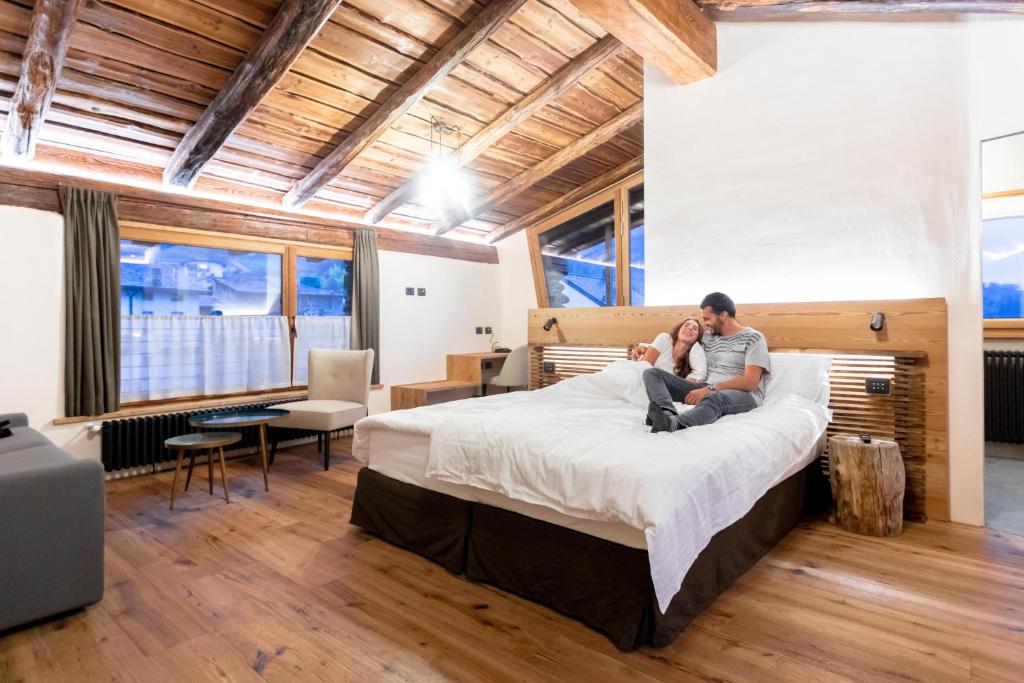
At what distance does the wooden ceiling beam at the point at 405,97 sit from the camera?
340cm

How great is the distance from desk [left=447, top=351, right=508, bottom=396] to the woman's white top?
94.6 inches

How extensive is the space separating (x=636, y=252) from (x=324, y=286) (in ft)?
10.7

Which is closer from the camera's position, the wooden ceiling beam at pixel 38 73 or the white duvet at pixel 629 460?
the white duvet at pixel 629 460

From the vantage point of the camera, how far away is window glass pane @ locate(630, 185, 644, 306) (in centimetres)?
582

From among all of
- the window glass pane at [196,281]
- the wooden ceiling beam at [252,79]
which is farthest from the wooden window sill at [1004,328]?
the window glass pane at [196,281]

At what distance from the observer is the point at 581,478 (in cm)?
189

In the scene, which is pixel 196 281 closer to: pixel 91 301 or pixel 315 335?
pixel 91 301

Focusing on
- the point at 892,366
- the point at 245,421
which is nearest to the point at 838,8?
the point at 892,366

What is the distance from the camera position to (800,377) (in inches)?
127

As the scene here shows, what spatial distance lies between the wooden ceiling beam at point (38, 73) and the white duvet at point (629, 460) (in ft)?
8.37

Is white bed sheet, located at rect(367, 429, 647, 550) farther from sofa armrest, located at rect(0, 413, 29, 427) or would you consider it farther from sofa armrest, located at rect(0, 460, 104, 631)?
sofa armrest, located at rect(0, 413, 29, 427)

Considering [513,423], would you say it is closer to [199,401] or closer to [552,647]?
[552,647]

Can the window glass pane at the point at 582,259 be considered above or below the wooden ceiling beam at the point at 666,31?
below

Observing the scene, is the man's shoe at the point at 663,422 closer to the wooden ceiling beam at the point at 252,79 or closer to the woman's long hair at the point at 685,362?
the woman's long hair at the point at 685,362
